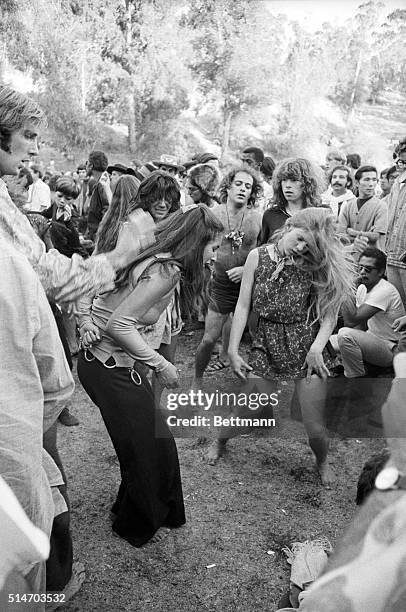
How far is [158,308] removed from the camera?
2178 mm

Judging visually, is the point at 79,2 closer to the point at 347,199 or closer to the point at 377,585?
the point at 347,199

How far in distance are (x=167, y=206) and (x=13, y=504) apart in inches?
88.5

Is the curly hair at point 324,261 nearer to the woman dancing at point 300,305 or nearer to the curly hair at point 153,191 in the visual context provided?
the woman dancing at point 300,305

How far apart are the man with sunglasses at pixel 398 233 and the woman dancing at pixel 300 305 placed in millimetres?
1497

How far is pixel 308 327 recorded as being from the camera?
A: 2713 millimetres

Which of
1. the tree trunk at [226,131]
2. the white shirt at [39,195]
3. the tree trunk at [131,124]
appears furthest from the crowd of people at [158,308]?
the tree trunk at [131,124]

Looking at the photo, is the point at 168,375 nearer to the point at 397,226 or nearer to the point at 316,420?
the point at 316,420

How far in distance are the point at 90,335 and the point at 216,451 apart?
1.23 meters

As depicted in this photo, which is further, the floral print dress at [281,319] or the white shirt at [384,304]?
the white shirt at [384,304]

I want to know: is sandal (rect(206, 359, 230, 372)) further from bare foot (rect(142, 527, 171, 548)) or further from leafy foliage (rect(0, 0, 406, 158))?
leafy foliage (rect(0, 0, 406, 158))

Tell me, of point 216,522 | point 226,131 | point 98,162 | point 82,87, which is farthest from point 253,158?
point 82,87

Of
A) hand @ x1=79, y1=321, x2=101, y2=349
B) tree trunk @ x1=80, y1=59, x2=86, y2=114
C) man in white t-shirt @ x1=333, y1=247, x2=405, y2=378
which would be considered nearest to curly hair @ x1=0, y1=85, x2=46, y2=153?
hand @ x1=79, y1=321, x2=101, y2=349

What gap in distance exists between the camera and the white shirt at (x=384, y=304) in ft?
11.6

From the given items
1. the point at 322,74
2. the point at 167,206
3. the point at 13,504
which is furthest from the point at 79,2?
the point at 13,504
